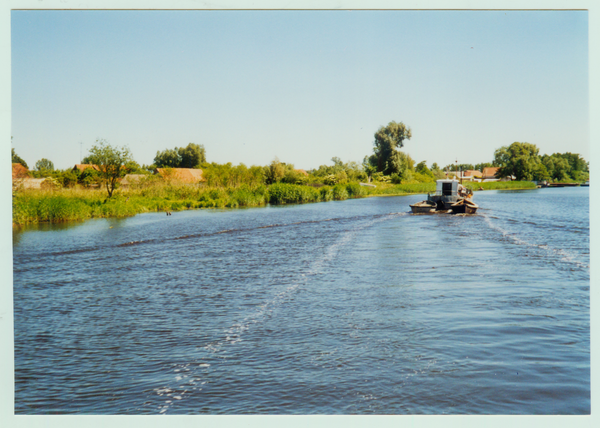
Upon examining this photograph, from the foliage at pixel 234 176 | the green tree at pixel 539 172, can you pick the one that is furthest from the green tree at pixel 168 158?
the green tree at pixel 539 172

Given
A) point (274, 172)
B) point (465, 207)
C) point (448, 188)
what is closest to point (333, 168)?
point (274, 172)

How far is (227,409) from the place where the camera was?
5918 mm

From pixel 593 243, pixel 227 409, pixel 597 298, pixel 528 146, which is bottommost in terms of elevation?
pixel 227 409

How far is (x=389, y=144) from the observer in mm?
61031

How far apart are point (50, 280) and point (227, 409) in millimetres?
8675

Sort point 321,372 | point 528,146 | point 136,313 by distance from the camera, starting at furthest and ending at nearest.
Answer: point 528,146 → point 136,313 → point 321,372

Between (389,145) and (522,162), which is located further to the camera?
(389,145)

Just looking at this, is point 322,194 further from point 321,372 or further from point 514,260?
point 321,372

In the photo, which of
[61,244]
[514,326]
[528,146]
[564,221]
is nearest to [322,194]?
[528,146]

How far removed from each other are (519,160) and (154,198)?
40.2 metres

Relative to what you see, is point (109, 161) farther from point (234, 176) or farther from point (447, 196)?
point (447, 196)

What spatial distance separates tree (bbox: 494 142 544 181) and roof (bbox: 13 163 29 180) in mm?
41166

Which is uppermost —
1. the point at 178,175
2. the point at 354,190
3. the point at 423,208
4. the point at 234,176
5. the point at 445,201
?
the point at 178,175

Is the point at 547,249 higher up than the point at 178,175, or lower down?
lower down
